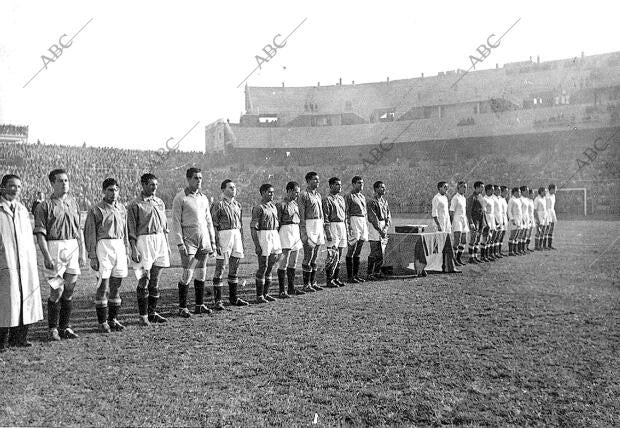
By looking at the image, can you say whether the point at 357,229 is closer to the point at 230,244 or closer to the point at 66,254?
the point at 230,244

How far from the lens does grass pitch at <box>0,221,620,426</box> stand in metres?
4.01

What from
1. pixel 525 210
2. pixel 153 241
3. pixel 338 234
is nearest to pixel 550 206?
pixel 525 210

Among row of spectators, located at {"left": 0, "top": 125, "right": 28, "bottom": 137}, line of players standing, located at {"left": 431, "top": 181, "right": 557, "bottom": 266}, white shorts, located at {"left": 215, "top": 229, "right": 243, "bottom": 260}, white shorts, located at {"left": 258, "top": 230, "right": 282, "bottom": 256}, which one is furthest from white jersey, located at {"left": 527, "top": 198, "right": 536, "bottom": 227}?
row of spectators, located at {"left": 0, "top": 125, "right": 28, "bottom": 137}

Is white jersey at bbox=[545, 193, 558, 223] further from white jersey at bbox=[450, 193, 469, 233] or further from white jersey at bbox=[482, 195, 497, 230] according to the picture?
white jersey at bbox=[450, 193, 469, 233]

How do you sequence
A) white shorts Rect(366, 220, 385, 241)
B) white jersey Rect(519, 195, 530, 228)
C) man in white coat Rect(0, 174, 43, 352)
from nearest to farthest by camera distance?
man in white coat Rect(0, 174, 43, 352) → white shorts Rect(366, 220, 385, 241) → white jersey Rect(519, 195, 530, 228)

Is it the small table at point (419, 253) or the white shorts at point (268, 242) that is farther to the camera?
the small table at point (419, 253)

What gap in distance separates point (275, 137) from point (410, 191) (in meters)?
18.1

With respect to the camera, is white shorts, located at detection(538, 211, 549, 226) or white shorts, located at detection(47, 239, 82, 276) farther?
white shorts, located at detection(538, 211, 549, 226)

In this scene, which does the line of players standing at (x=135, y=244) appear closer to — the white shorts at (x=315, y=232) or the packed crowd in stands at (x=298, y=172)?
the white shorts at (x=315, y=232)

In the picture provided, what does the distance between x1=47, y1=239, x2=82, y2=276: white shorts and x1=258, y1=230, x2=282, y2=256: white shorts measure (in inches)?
114

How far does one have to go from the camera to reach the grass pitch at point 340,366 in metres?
4.01

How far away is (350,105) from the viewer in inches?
2083

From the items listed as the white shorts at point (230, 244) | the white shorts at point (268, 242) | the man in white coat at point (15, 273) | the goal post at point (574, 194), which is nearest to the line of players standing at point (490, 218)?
the white shorts at point (268, 242)

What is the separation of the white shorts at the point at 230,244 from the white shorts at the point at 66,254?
7.31ft
